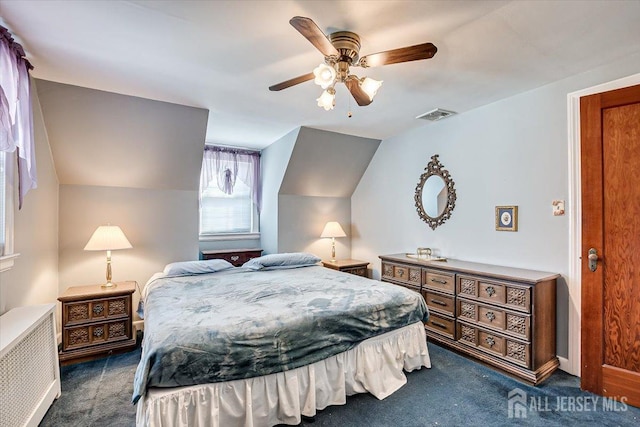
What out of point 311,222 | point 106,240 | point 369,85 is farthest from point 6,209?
→ point 311,222

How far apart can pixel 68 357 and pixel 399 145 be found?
436 cm

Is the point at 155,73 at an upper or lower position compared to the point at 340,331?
upper

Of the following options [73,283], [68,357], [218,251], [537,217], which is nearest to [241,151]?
[218,251]

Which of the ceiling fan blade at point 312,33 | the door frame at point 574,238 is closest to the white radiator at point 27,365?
the ceiling fan blade at point 312,33

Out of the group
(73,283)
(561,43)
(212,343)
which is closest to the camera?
(212,343)

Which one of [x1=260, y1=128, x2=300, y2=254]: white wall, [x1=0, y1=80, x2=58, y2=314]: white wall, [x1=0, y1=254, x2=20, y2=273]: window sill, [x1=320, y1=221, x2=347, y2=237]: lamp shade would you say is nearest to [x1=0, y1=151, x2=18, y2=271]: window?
[x1=0, y1=254, x2=20, y2=273]: window sill

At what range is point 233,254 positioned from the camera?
4344mm

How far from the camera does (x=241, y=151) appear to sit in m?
4.85

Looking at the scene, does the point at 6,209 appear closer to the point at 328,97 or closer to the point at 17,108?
the point at 17,108

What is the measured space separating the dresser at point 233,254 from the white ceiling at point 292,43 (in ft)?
6.76

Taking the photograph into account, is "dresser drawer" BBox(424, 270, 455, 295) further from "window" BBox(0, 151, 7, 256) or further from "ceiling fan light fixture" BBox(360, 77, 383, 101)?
"window" BBox(0, 151, 7, 256)

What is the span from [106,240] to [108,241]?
0.07ft

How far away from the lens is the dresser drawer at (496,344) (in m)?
2.43

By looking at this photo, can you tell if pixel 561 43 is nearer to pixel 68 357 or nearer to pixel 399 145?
pixel 399 145
